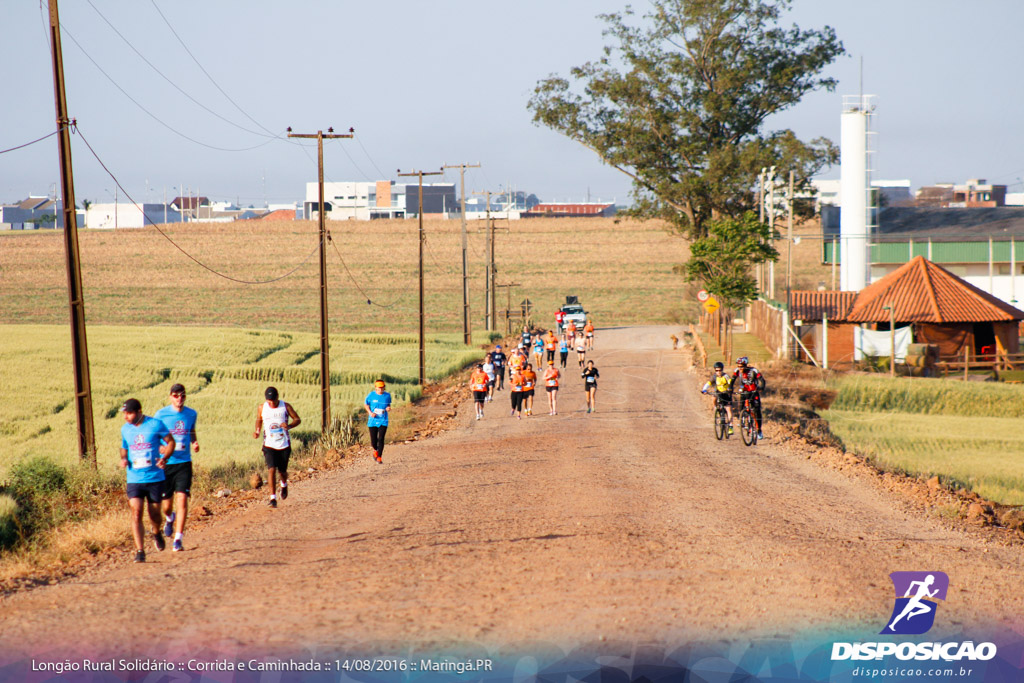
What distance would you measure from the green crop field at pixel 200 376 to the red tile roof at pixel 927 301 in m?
18.1

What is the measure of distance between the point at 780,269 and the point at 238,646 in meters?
92.7

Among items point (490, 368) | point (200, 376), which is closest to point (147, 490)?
point (490, 368)

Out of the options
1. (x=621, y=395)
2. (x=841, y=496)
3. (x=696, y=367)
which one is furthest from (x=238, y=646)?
(x=696, y=367)

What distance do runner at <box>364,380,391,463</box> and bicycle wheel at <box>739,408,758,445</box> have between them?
26.5 feet

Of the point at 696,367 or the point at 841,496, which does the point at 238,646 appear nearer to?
the point at 841,496

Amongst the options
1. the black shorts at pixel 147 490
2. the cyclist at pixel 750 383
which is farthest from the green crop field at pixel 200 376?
the cyclist at pixel 750 383

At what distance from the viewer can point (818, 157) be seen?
54938mm

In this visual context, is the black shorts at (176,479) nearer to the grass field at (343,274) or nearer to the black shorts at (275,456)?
the black shorts at (275,456)

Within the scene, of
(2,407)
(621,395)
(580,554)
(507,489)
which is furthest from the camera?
(621,395)

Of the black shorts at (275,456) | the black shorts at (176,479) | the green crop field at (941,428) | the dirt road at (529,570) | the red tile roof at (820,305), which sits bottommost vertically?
the green crop field at (941,428)

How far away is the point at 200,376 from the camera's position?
38344 mm

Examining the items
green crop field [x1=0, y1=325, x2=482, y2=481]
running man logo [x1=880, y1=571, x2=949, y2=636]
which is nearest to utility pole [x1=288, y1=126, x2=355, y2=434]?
green crop field [x1=0, y1=325, x2=482, y2=481]

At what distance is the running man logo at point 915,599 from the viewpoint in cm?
768

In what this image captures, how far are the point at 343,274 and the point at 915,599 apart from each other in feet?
325
